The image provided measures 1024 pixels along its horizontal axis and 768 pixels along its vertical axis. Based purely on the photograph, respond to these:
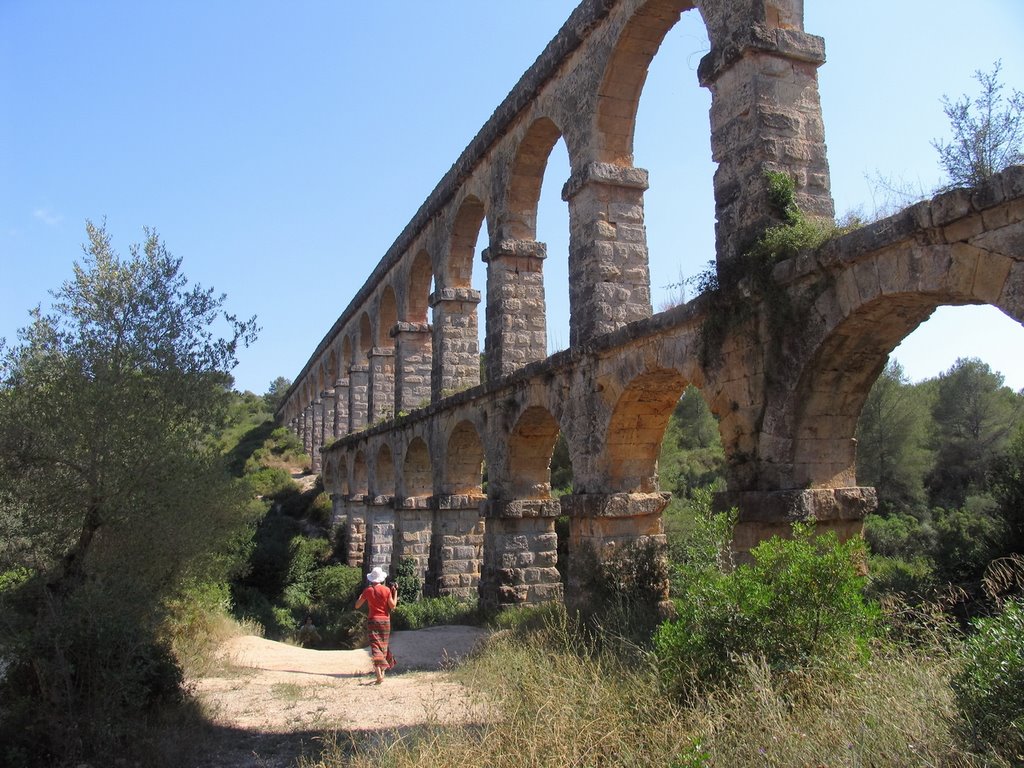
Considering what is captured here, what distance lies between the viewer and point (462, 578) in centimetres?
1348

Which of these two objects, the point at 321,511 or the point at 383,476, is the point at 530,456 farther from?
the point at 321,511

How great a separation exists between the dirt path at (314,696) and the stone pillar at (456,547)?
102 inches

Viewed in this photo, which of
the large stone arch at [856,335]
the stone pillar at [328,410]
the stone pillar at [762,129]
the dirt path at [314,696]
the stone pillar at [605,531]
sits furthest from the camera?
the stone pillar at [328,410]

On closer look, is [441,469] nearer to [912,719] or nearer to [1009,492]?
[1009,492]

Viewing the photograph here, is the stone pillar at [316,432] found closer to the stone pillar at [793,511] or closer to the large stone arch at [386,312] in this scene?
the large stone arch at [386,312]

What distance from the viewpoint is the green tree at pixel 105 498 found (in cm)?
595

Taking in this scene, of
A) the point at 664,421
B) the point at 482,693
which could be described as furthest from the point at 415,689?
the point at 664,421

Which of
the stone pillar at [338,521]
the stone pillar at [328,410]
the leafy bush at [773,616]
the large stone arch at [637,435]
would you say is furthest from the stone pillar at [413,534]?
the stone pillar at [328,410]

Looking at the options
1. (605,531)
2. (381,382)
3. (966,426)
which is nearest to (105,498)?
(605,531)

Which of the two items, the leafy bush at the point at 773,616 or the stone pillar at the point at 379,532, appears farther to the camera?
the stone pillar at the point at 379,532

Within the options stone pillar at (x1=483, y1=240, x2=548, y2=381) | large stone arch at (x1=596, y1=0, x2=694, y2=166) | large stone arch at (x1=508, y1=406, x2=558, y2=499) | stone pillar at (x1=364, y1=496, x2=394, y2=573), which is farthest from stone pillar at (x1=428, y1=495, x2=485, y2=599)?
large stone arch at (x1=596, y1=0, x2=694, y2=166)

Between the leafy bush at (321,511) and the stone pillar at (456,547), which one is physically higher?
the leafy bush at (321,511)

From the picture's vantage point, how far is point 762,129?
252 inches

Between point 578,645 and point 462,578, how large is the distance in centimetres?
695
